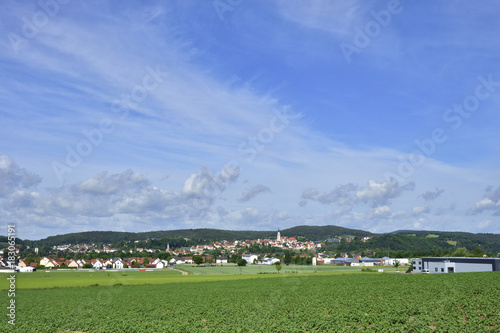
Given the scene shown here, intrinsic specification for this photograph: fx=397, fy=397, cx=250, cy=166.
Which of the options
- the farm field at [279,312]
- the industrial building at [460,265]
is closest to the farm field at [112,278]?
the industrial building at [460,265]

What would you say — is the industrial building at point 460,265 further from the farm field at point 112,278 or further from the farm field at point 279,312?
the farm field at point 279,312

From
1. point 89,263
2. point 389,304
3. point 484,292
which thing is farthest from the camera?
point 89,263

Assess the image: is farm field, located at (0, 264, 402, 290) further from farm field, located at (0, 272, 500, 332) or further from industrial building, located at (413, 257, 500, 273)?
farm field, located at (0, 272, 500, 332)

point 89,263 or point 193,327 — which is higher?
point 193,327

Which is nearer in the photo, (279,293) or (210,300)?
(210,300)

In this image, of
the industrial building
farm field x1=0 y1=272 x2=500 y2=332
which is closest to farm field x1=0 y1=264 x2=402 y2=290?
the industrial building

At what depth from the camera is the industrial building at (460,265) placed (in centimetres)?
8425

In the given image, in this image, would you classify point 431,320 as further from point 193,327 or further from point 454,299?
point 193,327

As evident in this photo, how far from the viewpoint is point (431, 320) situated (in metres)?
24.2

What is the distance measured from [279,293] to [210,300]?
788 centimetres

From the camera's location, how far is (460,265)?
294 ft

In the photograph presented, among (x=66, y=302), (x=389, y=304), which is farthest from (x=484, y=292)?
(x=66, y=302)

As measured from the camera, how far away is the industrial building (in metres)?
84.2

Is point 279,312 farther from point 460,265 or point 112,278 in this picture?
point 460,265
